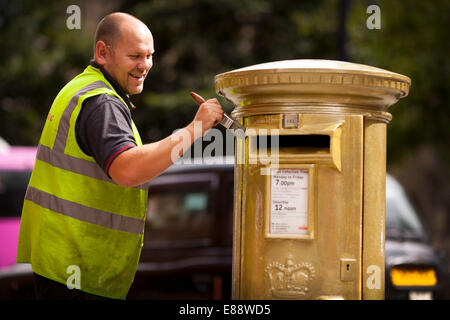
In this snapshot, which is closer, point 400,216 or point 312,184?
point 312,184

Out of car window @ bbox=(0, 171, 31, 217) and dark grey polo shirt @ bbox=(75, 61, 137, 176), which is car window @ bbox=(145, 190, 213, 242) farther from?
dark grey polo shirt @ bbox=(75, 61, 137, 176)

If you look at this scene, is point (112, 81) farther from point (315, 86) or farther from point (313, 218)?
point (313, 218)

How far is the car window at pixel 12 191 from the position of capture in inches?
309

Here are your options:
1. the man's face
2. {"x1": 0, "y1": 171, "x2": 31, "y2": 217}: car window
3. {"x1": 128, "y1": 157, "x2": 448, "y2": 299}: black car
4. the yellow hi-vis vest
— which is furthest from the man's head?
{"x1": 0, "y1": 171, "x2": 31, "y2": 217}: car window

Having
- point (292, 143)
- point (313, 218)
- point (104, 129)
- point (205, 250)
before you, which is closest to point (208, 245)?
point (205, 250)

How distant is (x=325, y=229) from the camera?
310 centimetres

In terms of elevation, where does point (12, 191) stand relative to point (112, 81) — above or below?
below

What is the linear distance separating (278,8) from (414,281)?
11.3 metres

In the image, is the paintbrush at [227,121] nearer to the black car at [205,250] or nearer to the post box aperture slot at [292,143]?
the post box aperture slot at [292,143]

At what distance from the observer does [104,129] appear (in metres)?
2.72

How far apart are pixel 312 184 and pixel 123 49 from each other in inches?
39.0

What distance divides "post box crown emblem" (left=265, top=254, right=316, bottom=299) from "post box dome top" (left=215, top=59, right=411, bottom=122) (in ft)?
2.23

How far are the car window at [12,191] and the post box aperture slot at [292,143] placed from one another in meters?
5.26

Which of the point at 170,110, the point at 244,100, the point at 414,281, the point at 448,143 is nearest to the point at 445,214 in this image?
the point at 448,143
